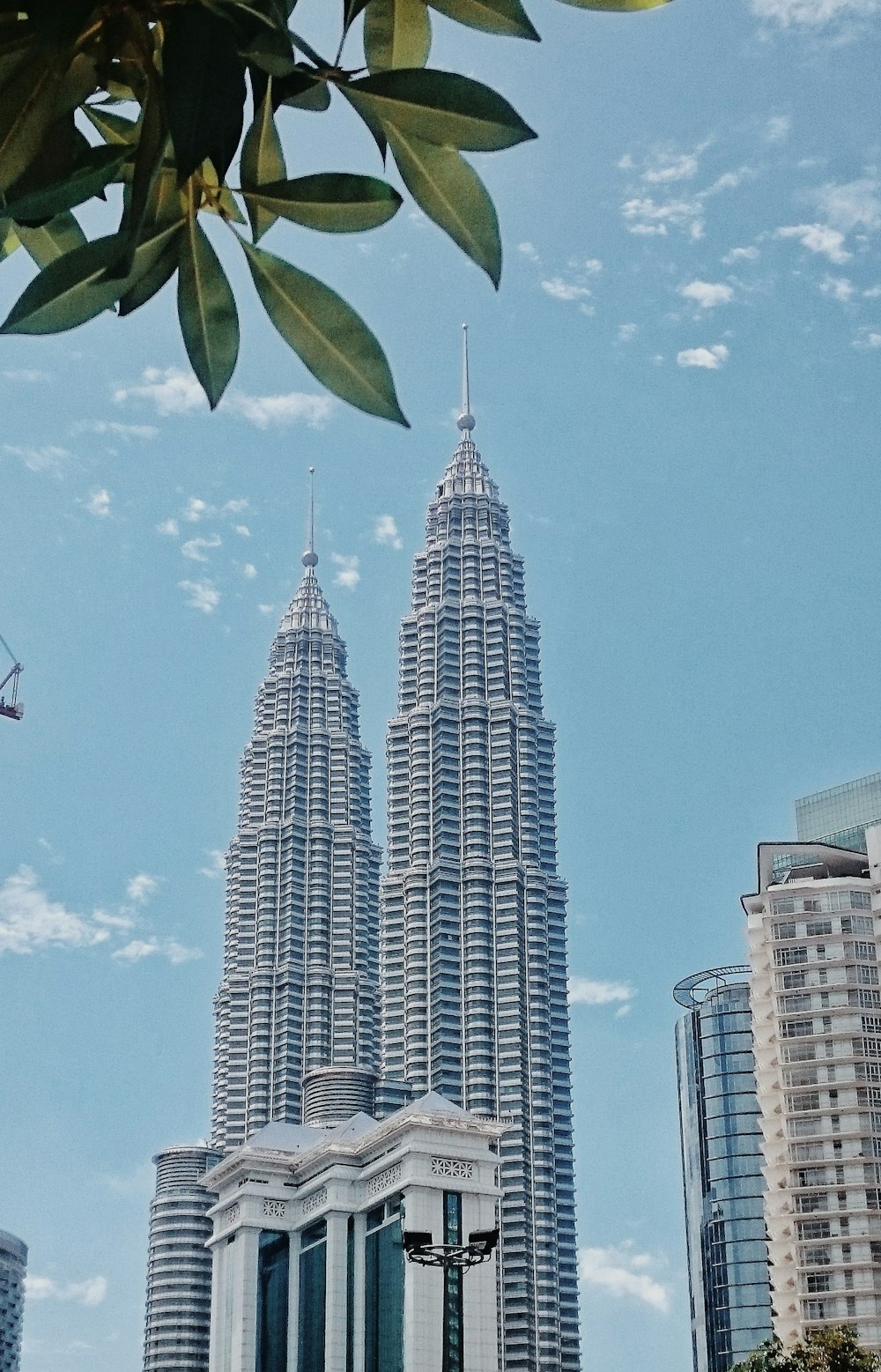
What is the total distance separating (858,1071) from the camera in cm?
6575

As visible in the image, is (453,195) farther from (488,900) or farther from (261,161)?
(488,900)

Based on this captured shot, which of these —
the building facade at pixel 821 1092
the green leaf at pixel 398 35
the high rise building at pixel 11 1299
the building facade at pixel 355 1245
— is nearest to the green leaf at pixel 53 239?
the green leaf at pixel 398 35

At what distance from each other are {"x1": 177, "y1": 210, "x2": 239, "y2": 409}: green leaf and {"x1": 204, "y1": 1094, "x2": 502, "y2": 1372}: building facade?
250 ft

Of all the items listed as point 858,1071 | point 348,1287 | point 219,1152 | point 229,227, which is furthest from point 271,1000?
point 229,227

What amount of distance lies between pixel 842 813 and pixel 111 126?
87.6 meters

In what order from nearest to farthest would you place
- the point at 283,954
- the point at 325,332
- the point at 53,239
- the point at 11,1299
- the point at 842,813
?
the point at 325,332, the point at 53,239, the point at 842,813, the point at 283,954, the point at 11,1299

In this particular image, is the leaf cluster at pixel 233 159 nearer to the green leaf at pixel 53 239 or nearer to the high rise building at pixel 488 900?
the green leaf at pixel 53 239

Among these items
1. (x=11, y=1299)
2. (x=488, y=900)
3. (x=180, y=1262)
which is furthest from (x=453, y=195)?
(x=11, y=1299)

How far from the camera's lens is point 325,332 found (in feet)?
5.28

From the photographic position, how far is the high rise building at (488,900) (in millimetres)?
103312

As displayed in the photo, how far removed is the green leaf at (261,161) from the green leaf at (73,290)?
0.09 m

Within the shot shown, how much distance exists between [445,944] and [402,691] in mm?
18566

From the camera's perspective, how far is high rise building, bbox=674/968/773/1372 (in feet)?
288

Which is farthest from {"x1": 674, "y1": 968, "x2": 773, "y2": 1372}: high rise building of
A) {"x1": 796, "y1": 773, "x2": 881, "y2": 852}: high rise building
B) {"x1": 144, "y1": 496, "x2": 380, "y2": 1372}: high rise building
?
{"x1": 144, "y1": 496, "x2": 380, "y2": 1372}: high rise building
